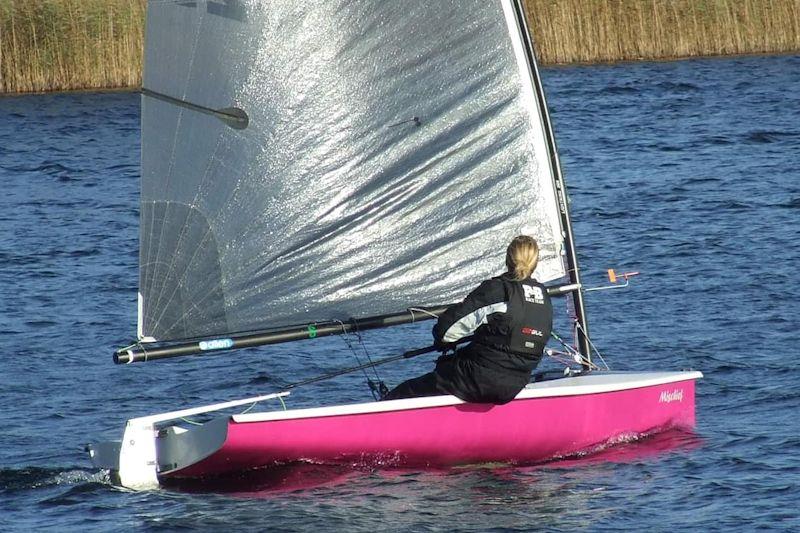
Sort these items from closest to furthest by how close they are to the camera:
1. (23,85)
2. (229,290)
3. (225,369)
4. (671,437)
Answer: (229,290) → (671,437) → (225,369) → (23,85)

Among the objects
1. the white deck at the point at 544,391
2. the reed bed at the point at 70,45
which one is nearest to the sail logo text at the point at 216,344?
the white deck at the point at 544,391

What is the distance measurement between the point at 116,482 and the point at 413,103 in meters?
2.38

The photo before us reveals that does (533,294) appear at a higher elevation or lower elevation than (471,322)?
higher

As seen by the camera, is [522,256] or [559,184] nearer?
[522,256]

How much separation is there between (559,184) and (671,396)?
1.25 meters

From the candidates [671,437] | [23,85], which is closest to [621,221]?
[671,437]

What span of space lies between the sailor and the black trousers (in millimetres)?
31

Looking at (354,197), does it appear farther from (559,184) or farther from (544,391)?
(544,391)

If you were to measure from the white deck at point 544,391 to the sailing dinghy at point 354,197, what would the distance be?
0.5 inches

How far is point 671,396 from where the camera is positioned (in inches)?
303

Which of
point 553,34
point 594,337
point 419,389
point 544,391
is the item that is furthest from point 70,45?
point 544,391

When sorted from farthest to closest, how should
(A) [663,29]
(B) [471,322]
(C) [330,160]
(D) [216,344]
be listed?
(A) [663,29], (C) [330,160], (D) [216,344], (B) [471,322]

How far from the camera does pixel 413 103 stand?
24.7 feet

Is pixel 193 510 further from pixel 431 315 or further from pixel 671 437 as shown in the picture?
pixel 671 437
